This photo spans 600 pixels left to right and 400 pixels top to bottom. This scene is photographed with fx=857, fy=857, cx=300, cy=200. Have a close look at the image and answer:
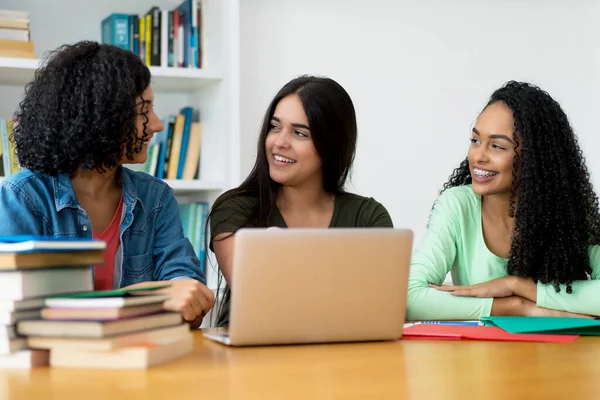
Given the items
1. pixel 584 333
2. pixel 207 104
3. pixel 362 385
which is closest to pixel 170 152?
pixel 207 104

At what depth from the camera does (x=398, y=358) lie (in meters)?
1.39

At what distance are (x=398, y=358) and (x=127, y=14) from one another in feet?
7.44

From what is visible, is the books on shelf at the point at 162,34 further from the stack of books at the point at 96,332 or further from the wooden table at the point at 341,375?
the stack of books at the point at 96,332

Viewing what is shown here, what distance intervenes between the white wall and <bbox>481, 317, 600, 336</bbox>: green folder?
6.41 ft

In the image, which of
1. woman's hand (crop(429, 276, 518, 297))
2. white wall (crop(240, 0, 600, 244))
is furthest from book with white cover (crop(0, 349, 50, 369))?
white wall (crop(240, 0, 600, 244))

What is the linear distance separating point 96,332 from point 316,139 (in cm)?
123

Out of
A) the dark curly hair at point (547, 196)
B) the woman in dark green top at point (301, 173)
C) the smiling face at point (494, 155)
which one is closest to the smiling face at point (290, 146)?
the woman in dark green top at point (301, 173)

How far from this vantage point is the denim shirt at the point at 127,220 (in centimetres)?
182

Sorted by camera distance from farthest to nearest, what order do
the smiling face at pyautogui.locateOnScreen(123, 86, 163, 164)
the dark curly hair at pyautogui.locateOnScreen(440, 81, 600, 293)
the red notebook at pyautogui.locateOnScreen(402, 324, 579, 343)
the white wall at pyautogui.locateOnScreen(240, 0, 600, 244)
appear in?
the white wall at pyautogui.locateOnScreen(240, 0, 600, 244) → the dark curly hair at pyautogui.locateOnScreen(440, 81, 600, 293) → the smiling face at pyautogui.locateOnScreen(123, 86, 163, 164) → the red notebook at pyautogui.locateOnScreen(402, 324, 579, 343)

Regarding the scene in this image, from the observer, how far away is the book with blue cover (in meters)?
1.26

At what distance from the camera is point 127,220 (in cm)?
199

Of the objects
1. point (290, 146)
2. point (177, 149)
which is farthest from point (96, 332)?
point (177, 149)

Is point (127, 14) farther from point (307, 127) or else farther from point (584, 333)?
point (584, 333)

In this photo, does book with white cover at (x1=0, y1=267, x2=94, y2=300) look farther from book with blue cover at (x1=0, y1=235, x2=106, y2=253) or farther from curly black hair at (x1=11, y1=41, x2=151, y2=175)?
curly black hair at (x1=11, y1=41, x2=151, y2=175)
